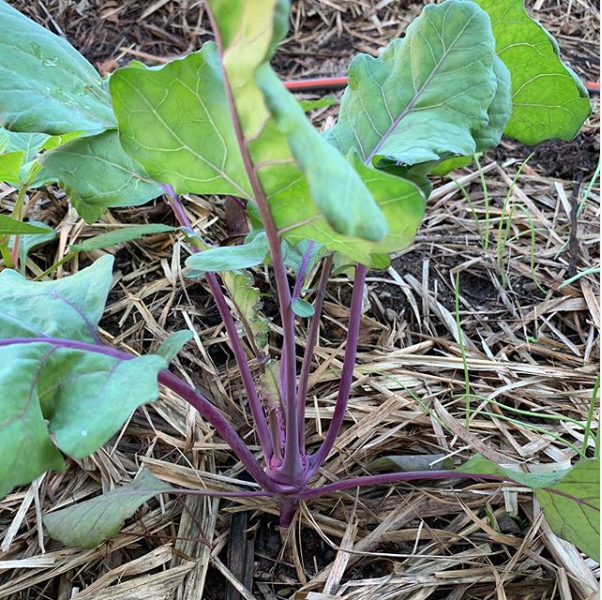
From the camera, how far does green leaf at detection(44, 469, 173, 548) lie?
703 mm

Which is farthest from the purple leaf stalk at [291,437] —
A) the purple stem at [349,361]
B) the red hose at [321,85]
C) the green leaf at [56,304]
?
the red hose at [321,85]

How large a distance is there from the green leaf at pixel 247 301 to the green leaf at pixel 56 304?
0.47 ft

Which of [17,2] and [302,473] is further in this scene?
[17,2]

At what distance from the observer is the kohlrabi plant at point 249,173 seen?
1.57 feet

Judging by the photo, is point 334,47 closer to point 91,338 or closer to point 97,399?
point 91,338

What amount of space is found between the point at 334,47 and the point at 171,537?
52.1 inches

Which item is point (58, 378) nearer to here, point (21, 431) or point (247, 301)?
point (21, 431)

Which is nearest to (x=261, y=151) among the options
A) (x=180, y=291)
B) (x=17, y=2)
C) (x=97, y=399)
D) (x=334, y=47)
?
(x=97, y=399)

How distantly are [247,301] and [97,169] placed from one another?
9.6 inches

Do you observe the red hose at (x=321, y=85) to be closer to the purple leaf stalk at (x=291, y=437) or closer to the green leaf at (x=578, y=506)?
the purple leaf stalk at (x=291, y=437)

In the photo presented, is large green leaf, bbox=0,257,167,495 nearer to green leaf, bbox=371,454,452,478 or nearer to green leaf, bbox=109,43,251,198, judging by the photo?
green leaf, bbox=109,43,251,198

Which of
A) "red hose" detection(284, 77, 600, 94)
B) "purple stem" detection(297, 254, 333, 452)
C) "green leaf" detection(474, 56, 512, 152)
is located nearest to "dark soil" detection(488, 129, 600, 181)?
"red hose" detection(284, 77, 600, 94)

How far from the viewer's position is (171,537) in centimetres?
77

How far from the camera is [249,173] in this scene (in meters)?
0.52
